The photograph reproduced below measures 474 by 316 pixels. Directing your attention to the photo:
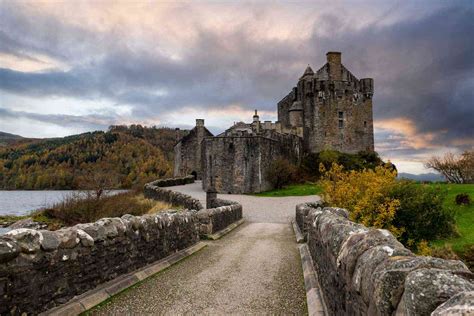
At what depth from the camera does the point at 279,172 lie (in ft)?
115

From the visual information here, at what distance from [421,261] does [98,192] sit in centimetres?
2739

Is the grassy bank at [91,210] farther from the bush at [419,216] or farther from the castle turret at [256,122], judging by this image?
the castle turret at [256,122]

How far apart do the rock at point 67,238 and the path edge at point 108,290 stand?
2.53ft

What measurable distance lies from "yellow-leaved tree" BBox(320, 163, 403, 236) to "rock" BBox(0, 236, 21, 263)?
10.4 metres

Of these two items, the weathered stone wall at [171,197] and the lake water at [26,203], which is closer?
the weathered stone wall at [171,197]

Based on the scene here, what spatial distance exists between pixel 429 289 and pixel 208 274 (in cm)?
593

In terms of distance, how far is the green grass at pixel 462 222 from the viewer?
551 inches

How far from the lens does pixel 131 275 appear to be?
21.8 feet

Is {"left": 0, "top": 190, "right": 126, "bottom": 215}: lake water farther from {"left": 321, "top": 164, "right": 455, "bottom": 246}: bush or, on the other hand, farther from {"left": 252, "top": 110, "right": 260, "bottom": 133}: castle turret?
{"left": 321, "top": 164, "right": 455, "bottom": 246}: bush

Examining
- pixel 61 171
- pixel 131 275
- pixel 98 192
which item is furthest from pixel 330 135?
pixel 61 171

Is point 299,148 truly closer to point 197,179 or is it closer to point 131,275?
point 197,179

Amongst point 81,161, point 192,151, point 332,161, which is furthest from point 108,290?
point 81,161

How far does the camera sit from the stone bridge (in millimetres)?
2385

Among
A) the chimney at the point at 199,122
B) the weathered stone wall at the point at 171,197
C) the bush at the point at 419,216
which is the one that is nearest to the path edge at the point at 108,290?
the weathered stone wall at the point at 171,197
